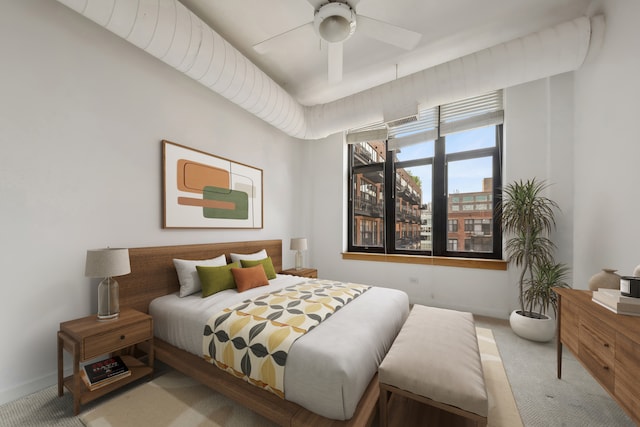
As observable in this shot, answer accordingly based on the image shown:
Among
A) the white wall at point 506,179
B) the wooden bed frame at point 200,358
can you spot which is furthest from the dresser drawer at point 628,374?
the white wall at point 506,179

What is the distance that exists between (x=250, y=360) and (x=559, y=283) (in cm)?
317

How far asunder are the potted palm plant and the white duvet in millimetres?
1418

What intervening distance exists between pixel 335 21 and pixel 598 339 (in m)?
2.60

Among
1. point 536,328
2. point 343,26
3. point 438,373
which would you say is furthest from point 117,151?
point 536,328

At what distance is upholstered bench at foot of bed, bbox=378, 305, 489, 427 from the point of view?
1.20 m

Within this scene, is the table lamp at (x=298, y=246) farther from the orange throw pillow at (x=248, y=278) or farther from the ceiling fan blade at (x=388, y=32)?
the ceiling fan blade at (x=388, y=32)

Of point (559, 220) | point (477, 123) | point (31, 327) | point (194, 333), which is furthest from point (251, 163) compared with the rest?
point (559, 220)

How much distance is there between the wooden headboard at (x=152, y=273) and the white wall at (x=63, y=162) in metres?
0.14

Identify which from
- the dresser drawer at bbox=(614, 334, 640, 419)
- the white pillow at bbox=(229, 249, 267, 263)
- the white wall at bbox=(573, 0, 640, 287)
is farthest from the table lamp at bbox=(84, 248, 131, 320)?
the white wall at bbox=(573, 0, 640, 287)

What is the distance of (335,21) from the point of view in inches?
69.7

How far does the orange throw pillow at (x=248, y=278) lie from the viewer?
100 inches

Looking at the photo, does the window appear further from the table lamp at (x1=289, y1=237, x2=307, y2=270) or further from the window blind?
the table lamp at (x1=289, y1=237, x2=307, y2=270)

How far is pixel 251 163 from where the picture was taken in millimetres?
3590

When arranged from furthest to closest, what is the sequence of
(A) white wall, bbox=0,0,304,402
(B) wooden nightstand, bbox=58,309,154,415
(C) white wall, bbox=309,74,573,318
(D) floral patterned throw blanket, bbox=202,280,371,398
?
(C) white wall, bbox=309,74,573,318
(A) white wall, bbox=0,0,304,402
(B) wooden nightstand, bbox=58,309,154,415
(D) floral patterned throw blanket, bbox=202,280,371,398
